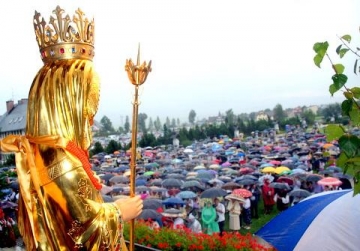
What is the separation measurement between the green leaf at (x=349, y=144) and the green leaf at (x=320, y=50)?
46 cm

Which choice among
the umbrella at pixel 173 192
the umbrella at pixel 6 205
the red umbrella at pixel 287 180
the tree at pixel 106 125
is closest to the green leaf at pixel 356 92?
the umbrella at pixel 6 205

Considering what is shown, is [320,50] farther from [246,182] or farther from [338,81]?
[246,182]

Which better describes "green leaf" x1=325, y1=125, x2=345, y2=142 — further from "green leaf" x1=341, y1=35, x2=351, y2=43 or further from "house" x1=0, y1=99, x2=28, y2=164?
"house" x1=0, y1=99, x2=28, y2=164

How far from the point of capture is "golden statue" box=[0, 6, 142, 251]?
253cm

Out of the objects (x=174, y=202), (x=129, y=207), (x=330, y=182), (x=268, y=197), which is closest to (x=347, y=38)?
(x=129, y=207)

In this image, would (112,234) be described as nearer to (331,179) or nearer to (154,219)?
(154,219)

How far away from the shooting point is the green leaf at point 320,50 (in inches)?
87.5

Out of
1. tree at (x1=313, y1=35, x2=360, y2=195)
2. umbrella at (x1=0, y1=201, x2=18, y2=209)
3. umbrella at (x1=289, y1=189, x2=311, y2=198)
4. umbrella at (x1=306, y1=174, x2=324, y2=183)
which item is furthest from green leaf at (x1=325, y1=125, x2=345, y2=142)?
umbrella at (x1=306, y1=174, x2=324, y2=183)

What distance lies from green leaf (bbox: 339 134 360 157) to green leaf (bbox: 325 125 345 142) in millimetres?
93

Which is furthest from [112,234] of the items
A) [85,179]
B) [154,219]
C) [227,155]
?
[227,155]

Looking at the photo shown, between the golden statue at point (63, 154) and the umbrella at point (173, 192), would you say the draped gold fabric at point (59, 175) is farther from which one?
the umbrella at point (173, 192)

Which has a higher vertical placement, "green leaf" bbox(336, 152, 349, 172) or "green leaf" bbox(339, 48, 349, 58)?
"green leaf" bbox(339, 48, 349, 58)

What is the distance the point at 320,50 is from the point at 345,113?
1.31 feet

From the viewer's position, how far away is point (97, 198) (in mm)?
2689
